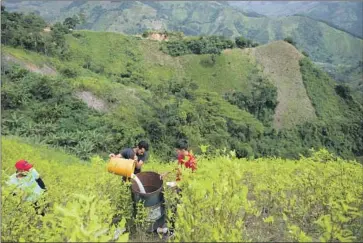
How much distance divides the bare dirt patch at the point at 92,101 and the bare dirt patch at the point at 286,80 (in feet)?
88.3

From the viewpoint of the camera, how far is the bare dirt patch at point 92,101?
33.4m

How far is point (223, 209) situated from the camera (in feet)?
14.3

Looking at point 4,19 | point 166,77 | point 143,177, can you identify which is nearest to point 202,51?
point 166,77

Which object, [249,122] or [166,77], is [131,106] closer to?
[249,122]

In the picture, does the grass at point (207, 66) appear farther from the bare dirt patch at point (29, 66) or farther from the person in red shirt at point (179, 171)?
the person in red shirt at point (179, 171)

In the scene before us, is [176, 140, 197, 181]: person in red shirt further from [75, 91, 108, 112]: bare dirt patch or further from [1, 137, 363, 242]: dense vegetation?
[75, 91, 108, 112]: bare dirt patch

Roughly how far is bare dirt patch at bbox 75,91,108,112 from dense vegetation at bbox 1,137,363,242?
87.6 ft

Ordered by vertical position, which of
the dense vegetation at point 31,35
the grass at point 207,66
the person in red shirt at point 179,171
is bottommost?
the grass at point 207,66

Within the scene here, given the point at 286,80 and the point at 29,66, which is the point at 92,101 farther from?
the point at 286,80

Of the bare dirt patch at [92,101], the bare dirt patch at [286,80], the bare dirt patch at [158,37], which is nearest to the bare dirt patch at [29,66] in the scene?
→ the bare dirt patch at [92,101]

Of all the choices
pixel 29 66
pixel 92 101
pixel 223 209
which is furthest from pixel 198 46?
pixel 223 209

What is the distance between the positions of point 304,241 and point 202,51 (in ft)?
198

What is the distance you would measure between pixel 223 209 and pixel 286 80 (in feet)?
187

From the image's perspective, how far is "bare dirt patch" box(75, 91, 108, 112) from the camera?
33.4 meters
